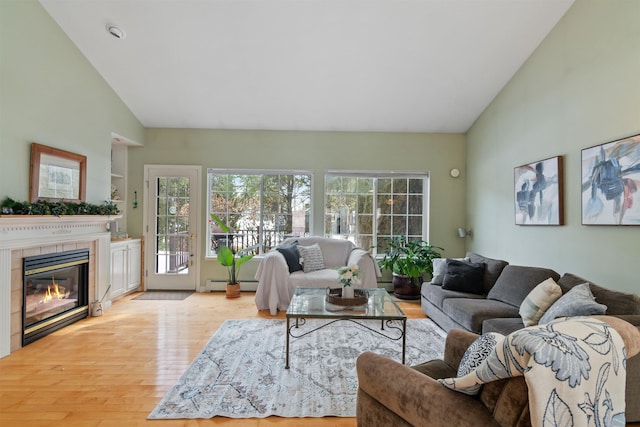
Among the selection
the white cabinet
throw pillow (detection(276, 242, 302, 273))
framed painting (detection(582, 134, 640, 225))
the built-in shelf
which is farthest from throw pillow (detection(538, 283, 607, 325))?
the built-in shelf

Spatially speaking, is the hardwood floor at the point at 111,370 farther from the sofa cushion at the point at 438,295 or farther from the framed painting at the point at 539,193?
the framed painting at the point at 539,193

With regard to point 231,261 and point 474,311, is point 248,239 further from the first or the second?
point 474,311

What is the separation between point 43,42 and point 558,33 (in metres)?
5.08

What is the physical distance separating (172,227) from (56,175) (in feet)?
5.90

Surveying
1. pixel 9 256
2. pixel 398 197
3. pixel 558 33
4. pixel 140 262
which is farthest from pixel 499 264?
pixel 140 262

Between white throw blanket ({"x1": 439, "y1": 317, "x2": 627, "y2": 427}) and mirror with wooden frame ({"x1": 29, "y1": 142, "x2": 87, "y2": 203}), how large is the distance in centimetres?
398

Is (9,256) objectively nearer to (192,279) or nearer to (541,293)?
(192,279)

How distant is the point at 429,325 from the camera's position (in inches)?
135

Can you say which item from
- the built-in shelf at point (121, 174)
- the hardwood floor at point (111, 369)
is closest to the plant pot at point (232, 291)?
the hardwood floor at point (111, 369)

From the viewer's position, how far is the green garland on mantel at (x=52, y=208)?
2689 millimetres

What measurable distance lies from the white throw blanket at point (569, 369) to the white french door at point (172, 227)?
4679 millimetres

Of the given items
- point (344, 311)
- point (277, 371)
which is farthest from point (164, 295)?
point (344, 311)

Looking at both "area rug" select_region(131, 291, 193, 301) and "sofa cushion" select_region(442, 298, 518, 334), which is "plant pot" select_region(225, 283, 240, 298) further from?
"sofa cushion" select_region(442, 298, 518, 334)

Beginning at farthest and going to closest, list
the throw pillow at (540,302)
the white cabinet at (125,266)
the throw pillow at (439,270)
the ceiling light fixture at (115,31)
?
the white cabinet at (125,266) → the throw pillow at (439,270) → the ceiling light fixture at (115,31) → the throw pillow at (540,302)
